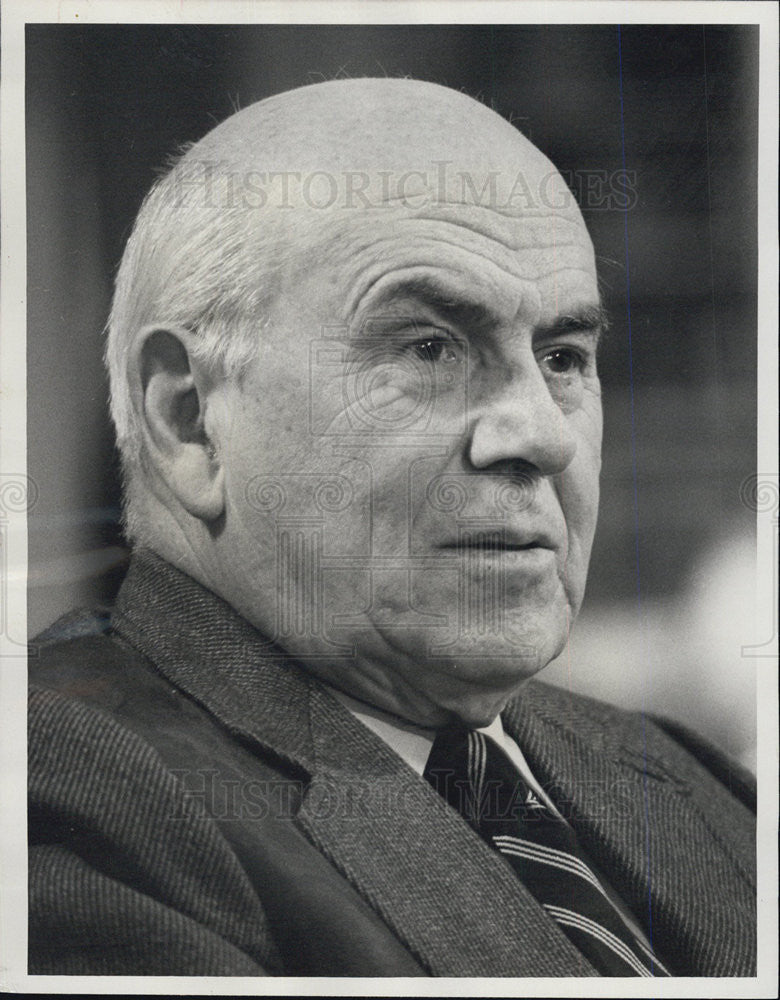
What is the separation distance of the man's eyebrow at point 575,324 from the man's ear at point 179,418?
563 mm

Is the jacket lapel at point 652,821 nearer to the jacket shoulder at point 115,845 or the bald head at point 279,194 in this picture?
the jacket shoulder at point 115,845

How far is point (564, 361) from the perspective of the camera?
75.2 inches

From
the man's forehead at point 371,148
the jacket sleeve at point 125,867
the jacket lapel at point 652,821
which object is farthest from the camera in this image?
the jacket lapel at point 652,821

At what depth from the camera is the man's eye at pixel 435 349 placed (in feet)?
5.98

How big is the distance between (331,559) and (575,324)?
570 millimetres

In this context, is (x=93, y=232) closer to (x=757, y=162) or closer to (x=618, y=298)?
(x=618, y=298)

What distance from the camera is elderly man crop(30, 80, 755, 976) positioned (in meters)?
1.79

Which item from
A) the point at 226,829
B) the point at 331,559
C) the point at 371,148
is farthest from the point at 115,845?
the point at 371,148

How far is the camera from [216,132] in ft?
6.27

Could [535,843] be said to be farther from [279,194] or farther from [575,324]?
[279,194]

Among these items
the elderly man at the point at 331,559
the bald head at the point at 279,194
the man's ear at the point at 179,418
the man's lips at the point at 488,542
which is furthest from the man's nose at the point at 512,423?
the man's ear at the point at 179,418

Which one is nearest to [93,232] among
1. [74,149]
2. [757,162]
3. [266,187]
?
[74,149]

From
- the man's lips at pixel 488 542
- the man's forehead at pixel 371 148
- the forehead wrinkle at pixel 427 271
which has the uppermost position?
the man's forehead at pixel 371 148

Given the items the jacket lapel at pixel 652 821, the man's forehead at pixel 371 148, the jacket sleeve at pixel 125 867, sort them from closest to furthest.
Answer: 1. the jacket sleeve at pixel 125 867
2. the man's forehead at pixel 371 148
3. the jacket lapel at pixel 652 821
